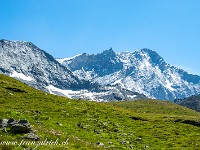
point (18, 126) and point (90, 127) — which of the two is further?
point (90, 127)

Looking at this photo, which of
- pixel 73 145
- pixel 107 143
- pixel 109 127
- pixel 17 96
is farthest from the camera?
pixel 17 96

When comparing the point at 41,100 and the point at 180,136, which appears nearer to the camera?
the point at 180,136

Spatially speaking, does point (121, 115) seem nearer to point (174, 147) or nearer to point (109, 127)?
point (109, 127)

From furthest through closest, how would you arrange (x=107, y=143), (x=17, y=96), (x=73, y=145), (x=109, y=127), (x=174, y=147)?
(x=17, y=96)
(x=109, y=127)
(x=174, y=147)
(x=107, y=143)
(x=73, y=145)

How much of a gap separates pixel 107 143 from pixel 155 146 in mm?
6969

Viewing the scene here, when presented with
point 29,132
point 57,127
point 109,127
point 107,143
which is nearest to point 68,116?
point 109,127

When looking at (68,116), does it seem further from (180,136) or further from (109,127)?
(180,136)

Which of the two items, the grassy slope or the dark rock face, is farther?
the grassy slope

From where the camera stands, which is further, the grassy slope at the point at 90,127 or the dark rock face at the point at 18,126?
the grassy slope at the point at 90,127

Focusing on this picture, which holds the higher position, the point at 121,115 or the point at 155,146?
the point at 121,115

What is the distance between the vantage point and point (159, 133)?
50.6m

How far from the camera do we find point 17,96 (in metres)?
→ 59.5

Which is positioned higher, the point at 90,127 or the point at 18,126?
the point at 90,127

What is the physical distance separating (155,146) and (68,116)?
45.2 ft
